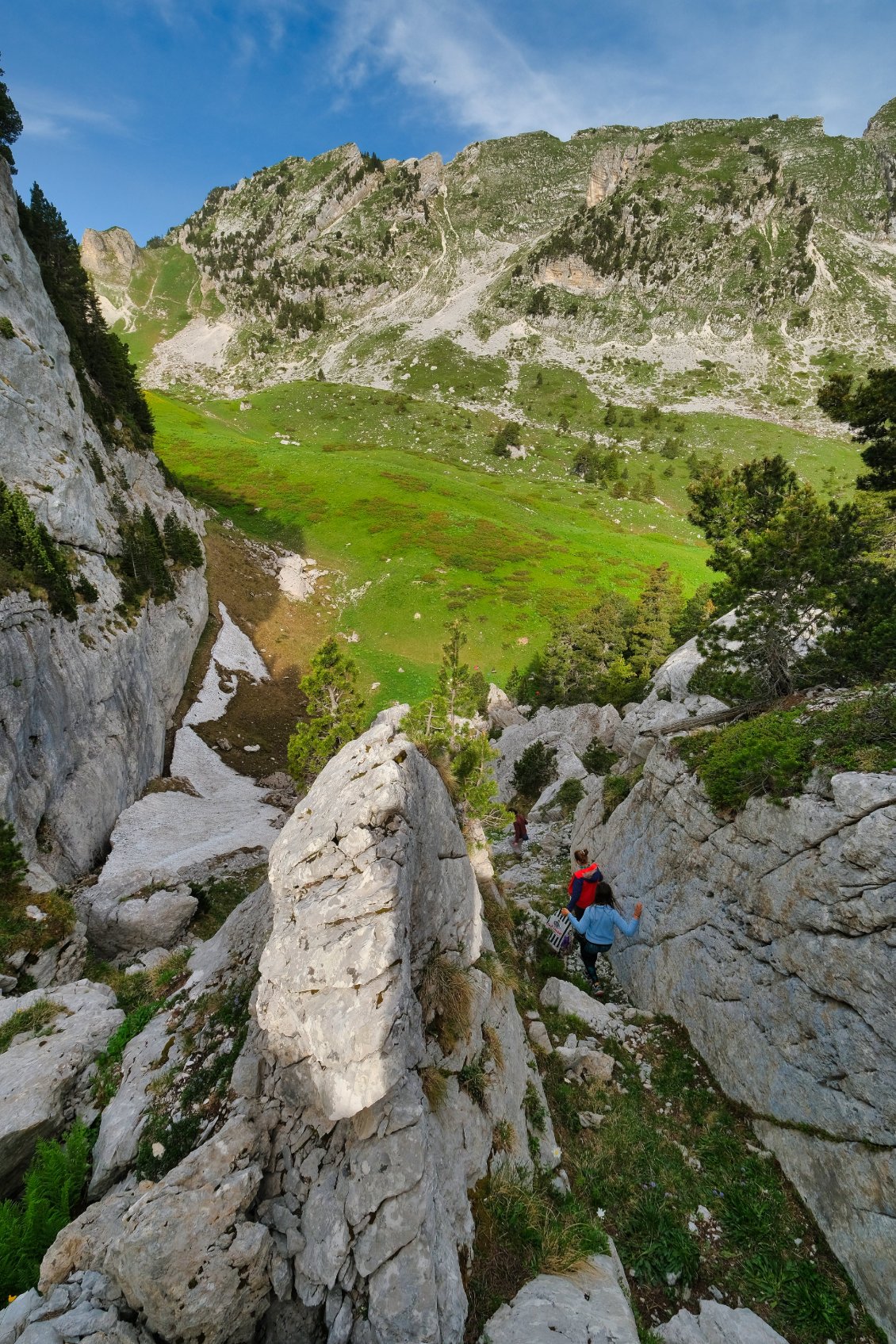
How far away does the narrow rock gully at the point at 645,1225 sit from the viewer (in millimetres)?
6961

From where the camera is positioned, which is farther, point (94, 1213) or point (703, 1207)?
point (703, 1207)

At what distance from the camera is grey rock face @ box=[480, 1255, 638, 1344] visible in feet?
20.6

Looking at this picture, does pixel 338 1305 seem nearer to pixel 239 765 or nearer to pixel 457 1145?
pixel 457 1145

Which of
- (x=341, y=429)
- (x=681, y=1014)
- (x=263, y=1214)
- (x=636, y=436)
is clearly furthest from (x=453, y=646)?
(x=636, y=436)

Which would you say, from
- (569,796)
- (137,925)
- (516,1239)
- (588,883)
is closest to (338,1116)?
(516,1239)

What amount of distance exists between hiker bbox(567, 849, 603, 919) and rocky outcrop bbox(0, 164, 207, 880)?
20.3 m

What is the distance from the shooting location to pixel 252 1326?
19.9 ft

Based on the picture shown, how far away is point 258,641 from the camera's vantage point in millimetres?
58875

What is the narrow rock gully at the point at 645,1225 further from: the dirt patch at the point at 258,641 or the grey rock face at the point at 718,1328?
the dirt patch at the point at 258,641

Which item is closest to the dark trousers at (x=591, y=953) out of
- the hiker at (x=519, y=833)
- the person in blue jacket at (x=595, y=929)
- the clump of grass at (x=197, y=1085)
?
the person in blue jacket at (x=595, y=929)

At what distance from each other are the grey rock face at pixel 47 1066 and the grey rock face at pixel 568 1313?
291 inches

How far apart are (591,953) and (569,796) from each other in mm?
15854

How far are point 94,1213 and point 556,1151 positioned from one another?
24.1 feet

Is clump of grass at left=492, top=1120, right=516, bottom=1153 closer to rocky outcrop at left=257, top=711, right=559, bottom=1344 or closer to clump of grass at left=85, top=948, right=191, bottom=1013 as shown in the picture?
rocky outcrop at left=257, top=711, right=559, bottom=1344
